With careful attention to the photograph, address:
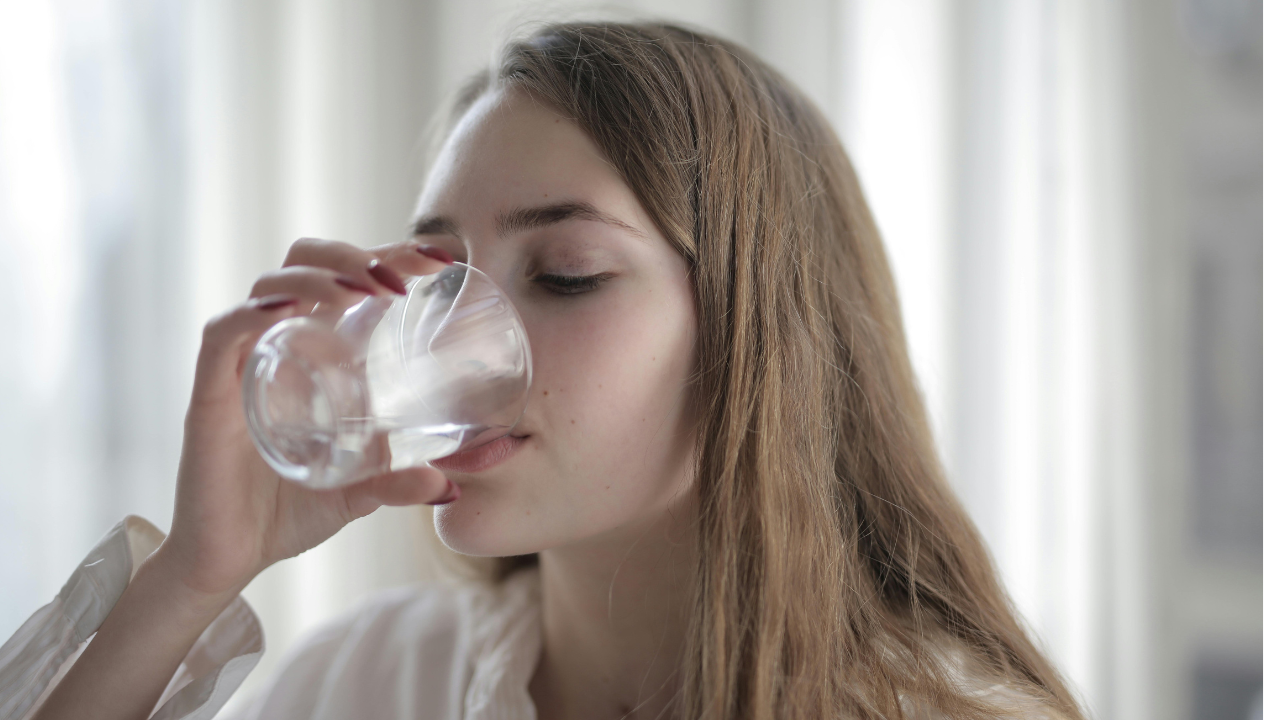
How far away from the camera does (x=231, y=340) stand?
2.28 feet

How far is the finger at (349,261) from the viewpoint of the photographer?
26.2 inches

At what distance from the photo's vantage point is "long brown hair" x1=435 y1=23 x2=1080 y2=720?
0.80 m

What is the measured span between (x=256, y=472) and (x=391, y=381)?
0.27 m

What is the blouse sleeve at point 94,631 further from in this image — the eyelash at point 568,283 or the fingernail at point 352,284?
the eyelash at point 568,283

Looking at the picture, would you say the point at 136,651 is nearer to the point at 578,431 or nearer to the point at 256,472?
the point at 256,472

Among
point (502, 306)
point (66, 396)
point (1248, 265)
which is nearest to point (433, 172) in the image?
point (502, 306)

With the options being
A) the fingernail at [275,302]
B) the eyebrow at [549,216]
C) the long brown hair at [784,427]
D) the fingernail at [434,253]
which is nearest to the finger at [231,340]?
the fingernail at [275,302]

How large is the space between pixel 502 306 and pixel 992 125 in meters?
1.16

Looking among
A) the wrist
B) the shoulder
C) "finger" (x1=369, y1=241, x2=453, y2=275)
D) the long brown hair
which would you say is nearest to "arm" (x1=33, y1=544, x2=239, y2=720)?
the wrist

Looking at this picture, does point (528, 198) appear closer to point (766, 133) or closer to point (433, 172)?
point (433, 172)

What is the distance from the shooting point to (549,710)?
1.06 metres

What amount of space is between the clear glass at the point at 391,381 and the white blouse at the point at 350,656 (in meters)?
0.42

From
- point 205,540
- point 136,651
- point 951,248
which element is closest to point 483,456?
point 205,540

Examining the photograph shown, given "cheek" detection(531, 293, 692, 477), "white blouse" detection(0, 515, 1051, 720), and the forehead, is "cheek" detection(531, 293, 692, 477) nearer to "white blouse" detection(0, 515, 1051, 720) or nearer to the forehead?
the forehead
